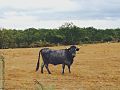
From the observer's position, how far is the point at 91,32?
255ft

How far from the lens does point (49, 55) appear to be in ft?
64.1

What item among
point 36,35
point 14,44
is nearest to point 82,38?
point 36,35

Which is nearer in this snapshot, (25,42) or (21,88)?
(21,88)

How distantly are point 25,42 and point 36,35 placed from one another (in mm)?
7522

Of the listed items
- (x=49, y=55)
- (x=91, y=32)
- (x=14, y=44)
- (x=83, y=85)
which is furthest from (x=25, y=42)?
(x=83, y=85)

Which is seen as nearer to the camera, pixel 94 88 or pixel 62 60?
pixel 94 88

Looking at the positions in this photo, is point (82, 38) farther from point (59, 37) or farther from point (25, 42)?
point (25, 42)

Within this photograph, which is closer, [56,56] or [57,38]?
[56,56]

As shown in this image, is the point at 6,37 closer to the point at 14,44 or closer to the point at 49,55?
the point at 14,44

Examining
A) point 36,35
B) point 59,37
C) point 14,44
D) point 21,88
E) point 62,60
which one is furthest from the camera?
point 36,35

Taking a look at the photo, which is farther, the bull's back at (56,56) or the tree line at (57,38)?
the tree line at (57,38)

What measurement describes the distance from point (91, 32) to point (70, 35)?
9865mm

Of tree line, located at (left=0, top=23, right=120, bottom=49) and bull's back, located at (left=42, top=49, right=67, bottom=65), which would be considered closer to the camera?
bull's back, located at (left=42, top=49, right=67, bottom=65)

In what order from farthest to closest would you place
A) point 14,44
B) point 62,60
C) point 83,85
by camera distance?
point 14,44
point 62,60
point 83,85
